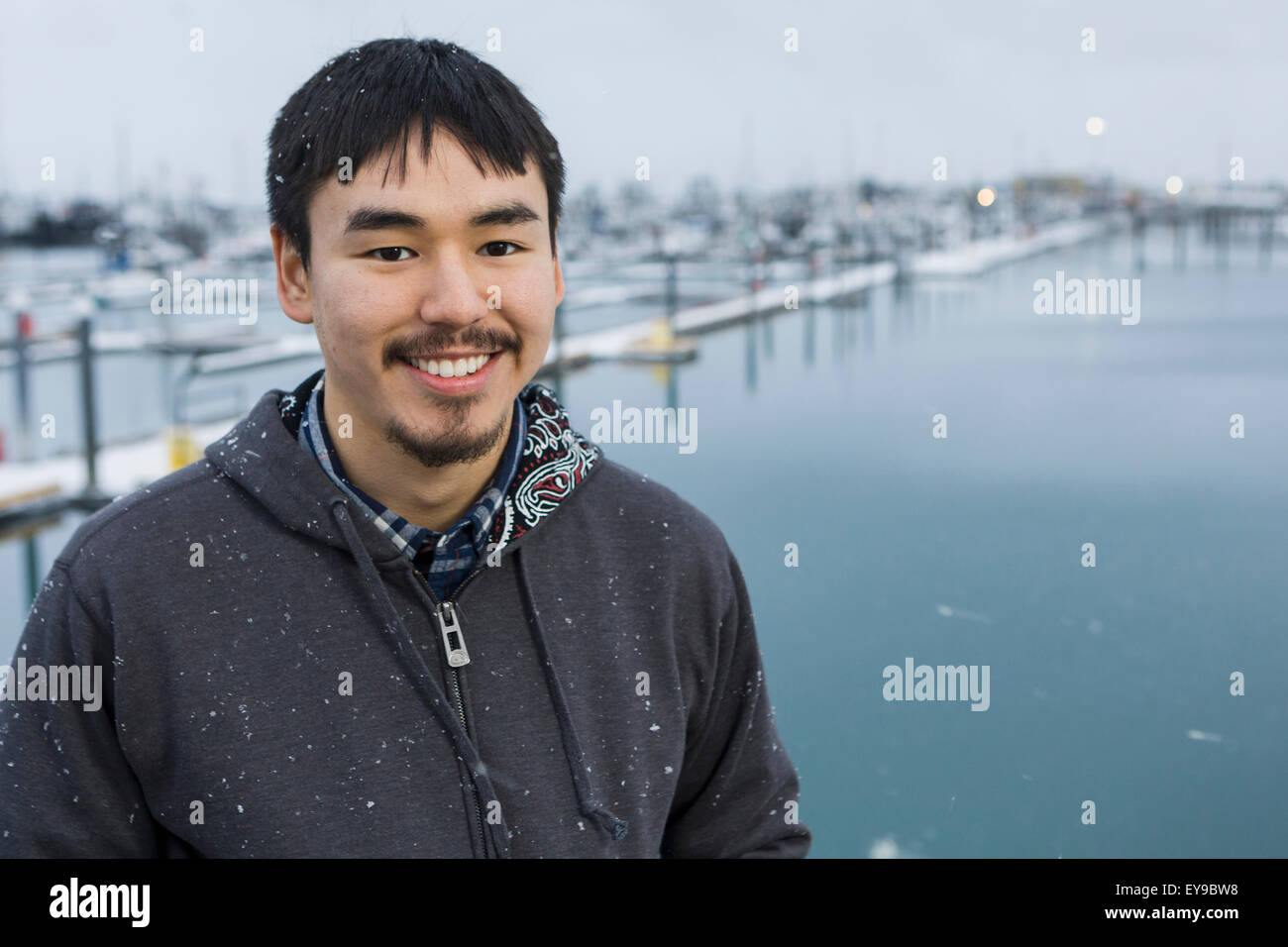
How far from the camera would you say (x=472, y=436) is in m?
1.13

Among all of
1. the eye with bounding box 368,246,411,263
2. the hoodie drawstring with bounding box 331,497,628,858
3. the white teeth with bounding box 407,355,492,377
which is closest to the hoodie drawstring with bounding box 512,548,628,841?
the hoodie drawstring with bounding box 331,497,628,858

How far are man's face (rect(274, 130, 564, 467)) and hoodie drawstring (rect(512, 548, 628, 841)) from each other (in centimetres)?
19

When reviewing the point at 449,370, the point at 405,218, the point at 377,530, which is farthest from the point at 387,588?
the point at 405,218

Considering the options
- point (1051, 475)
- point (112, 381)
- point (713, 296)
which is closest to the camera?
point (1051, 475)

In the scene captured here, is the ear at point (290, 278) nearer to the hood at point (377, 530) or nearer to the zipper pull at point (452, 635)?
the hood at point (377, 530)

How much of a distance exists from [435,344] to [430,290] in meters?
0.05

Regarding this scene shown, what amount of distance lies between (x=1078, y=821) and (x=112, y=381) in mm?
9063

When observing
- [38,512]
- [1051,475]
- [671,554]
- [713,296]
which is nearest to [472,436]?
[671,554]

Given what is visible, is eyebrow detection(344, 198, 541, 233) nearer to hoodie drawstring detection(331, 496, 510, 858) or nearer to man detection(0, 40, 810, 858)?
man detection(0, 40, 810, 858)

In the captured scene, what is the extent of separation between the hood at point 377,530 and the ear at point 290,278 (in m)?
0.08

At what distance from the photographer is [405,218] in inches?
42.3

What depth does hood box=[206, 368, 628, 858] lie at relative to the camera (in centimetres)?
113

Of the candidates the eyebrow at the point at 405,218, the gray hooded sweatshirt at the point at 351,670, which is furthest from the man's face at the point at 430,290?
the gray hooded sweatshirt at the point at 351,670
